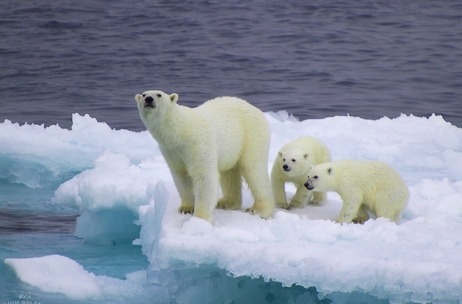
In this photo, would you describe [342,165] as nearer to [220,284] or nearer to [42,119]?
[220,284]

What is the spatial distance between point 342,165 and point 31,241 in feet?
14.5

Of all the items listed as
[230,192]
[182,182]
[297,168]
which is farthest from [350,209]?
[182,182]

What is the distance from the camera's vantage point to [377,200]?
7371 millimetres

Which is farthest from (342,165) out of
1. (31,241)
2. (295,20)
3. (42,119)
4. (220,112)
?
(295,20)

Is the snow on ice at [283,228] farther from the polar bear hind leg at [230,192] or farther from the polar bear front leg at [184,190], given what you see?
the polar bear hind leg at [230,192]

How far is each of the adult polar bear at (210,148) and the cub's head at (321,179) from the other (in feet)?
1.10

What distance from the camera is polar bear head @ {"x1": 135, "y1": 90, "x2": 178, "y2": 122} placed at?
22.3 feet

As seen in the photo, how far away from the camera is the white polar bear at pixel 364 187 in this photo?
24.1ft

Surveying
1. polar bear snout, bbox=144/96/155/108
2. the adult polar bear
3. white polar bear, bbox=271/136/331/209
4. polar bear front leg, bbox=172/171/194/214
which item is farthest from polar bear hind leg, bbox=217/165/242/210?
polar bear snout, bbox=144/96/155/108

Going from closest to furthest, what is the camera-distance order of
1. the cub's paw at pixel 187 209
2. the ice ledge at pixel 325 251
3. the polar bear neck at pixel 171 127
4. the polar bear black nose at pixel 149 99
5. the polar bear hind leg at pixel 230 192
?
the ice ledge at pixel 325 251
the polar bear black nose at pixel 149 99
the polar bear neck at pixel 171 127
the cub's paw at pixel 187 209
the polar bear hind leg at pixel 230 192

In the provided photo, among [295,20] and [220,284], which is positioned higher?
[295,20]

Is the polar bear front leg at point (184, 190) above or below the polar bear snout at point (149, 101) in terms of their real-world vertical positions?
below

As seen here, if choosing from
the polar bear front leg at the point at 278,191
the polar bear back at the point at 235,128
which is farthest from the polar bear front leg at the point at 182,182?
the polar bear front leg at the point at 278,191

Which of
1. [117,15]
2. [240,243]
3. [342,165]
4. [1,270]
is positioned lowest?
[1,270]
